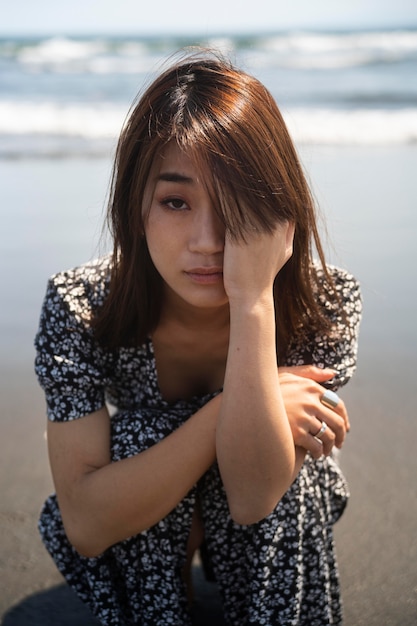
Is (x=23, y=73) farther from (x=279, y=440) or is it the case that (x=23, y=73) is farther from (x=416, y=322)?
(x=279, y=440)

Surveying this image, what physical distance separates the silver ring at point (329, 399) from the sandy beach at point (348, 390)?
0.62m

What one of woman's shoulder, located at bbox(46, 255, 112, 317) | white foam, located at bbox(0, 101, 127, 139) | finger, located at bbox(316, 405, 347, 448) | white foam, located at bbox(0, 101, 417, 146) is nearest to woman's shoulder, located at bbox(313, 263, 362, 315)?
finger, located at bbox(316, 405, 347, 448)

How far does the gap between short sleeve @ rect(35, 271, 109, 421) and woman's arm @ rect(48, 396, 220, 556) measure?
0.15 ft

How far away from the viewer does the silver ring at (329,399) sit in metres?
2.03

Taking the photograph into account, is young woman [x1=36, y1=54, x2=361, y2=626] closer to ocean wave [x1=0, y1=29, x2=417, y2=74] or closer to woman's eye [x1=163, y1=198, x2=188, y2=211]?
woman's eye [x1=163, y1=198, x2=188, y2=211]

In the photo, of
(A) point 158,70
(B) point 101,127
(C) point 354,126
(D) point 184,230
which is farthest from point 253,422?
(B) point 101,127

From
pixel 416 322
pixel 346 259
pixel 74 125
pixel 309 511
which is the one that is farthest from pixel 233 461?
pixel 74 125

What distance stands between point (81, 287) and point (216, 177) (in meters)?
0.51

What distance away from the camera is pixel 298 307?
2.14m

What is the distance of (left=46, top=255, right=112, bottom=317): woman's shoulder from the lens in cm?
210

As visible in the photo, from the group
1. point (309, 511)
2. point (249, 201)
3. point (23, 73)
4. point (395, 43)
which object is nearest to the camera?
point (249, 201)

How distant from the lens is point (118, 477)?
1946 millimetres

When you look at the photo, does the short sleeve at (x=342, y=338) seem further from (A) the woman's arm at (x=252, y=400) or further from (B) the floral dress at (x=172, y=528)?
(A) the woman's arm at (x=252, y=400)

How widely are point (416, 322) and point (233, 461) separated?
2.26 meters
